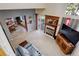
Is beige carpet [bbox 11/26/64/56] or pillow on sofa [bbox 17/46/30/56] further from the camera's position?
beige carpet [bbox 11/26/64/56]

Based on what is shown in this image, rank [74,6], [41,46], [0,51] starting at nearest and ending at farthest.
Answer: [0,51] → [74,6] → [41,46]

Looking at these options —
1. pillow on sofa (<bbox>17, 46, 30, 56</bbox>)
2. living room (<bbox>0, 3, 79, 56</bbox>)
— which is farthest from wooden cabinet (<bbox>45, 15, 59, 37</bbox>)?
pillow on sofa (<bbox>17, 46, 30, 56</bbox>)

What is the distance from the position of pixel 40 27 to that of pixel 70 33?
0.97 ft

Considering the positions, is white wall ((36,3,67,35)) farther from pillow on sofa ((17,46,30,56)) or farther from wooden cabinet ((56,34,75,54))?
pillow on sofa ((17,46,30,56))

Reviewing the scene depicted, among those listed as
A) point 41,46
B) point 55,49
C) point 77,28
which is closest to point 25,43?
point 41,46

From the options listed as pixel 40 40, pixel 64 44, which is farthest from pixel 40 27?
pixel 64 44

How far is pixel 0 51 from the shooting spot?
68cm

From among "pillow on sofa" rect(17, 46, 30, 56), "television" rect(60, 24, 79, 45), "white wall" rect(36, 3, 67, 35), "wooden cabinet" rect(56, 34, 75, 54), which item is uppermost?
"white wall" rect(36, 3, 67, 35)

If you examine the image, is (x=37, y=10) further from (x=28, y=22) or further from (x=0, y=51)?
(x=0, y=51)

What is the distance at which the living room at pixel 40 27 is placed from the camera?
894 millimetres

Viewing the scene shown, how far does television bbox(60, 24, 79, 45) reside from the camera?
2.90ft

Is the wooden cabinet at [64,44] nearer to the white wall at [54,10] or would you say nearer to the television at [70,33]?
the television at [70,33]

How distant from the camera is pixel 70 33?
0.92 metres

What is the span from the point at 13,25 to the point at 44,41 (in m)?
0.34
